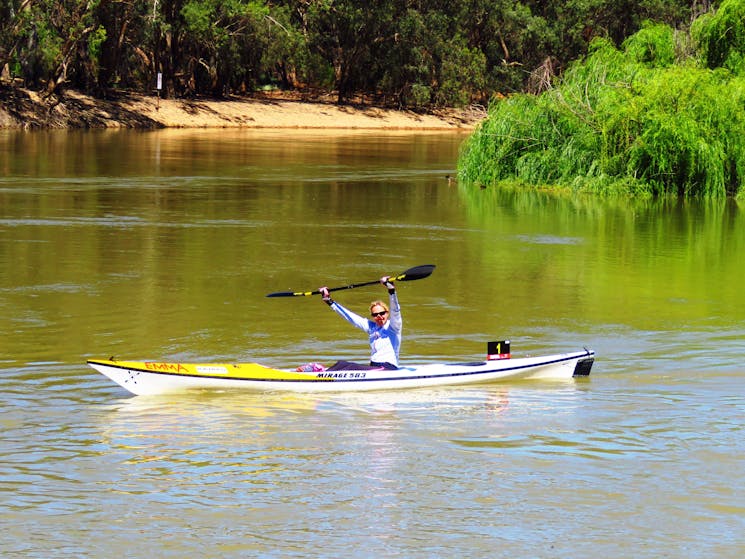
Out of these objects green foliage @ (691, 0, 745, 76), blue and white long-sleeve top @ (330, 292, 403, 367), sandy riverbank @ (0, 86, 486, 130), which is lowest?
blue and white long-sleeve top @ (330, 292, 403, 367)

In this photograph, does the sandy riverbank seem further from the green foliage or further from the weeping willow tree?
the green foliage

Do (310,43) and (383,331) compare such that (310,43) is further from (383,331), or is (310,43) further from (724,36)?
(383,331)

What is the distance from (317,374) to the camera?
15812 millimetres

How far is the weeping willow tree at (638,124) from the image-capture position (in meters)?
38.9

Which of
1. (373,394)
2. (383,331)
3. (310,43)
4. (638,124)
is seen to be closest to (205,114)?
(310,43)

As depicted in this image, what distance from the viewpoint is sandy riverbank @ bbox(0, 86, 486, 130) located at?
75250mm

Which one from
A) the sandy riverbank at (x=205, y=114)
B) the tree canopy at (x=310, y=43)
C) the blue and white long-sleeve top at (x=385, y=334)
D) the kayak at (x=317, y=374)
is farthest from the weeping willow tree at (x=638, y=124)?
the sandy riverbank at (x=205, y=114)

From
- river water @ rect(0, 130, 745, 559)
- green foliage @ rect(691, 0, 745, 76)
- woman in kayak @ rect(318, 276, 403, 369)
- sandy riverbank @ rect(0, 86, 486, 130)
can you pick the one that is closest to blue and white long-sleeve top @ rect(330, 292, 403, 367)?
woman in kayak @ rect(318, 276, 403, 369)

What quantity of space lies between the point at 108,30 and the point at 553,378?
67275 millimetres

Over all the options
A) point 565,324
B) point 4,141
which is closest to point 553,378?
point 565,324

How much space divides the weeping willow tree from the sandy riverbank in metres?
37.2

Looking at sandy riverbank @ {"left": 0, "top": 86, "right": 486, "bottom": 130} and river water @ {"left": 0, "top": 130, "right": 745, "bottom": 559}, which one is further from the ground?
sandy riverbank @ {"left": 0, "top": 86, "right": 486, "bottom": 130}

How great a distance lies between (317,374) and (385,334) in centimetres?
120

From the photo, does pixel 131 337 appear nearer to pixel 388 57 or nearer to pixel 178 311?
pixel 178 311
